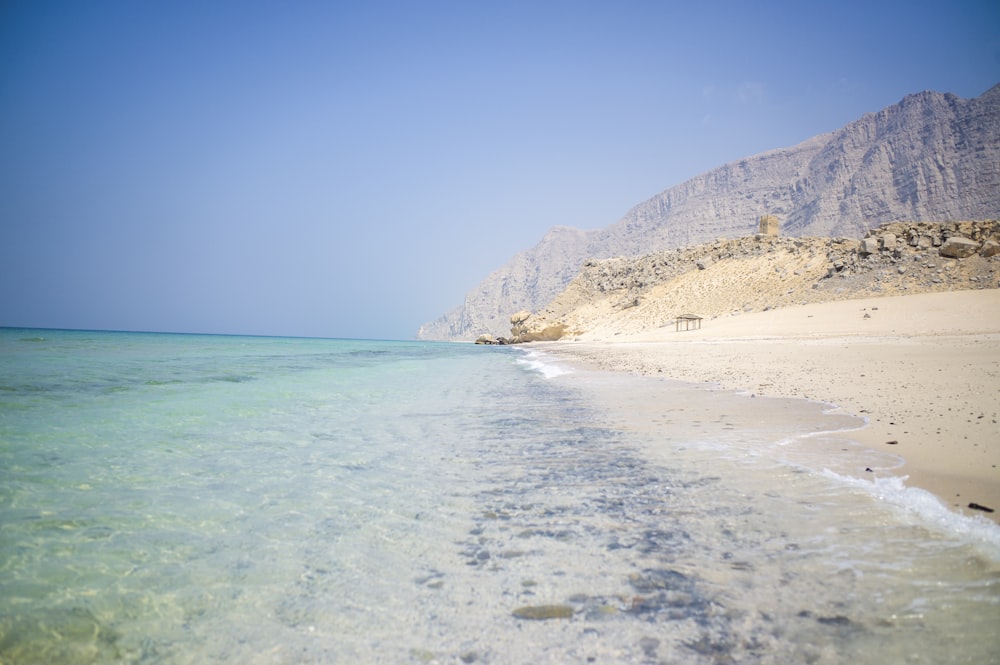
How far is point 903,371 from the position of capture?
9.30m

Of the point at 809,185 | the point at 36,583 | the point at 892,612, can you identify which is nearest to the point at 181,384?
the point at 36,583

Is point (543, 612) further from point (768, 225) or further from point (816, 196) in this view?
point (816, 196)

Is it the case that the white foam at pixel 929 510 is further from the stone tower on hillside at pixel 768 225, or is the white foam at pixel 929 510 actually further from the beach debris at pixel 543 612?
the stone tower on hillside at pixel 768 225

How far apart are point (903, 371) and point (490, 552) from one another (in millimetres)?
10149

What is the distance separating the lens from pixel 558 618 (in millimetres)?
2174

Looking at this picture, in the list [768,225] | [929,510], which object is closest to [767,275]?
[768,225]

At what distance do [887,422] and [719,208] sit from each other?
146 metres

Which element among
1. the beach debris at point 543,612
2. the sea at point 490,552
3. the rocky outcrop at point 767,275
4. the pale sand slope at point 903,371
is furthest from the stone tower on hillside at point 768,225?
the beach debris at point 543,612

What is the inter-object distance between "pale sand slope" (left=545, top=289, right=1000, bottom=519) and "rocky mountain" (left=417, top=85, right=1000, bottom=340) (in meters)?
87.8

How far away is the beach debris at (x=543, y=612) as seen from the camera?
86.3 inches

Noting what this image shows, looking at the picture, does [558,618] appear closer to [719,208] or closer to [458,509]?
[458,509]

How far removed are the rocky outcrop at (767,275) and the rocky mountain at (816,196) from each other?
208ft

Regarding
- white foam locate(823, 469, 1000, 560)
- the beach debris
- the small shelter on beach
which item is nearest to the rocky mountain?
the small shelter on beach

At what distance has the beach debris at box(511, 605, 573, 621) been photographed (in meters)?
2.19
